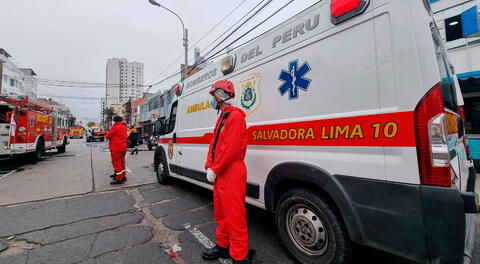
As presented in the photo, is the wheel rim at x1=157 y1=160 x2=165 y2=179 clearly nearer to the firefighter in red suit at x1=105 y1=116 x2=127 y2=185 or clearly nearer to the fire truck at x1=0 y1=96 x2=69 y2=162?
the firefighter in red suit at x1=105 y1=116 x2=127 y2=185

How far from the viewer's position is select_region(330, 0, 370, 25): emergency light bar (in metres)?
1.59

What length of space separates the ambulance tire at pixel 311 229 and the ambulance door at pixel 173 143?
2.74 metres

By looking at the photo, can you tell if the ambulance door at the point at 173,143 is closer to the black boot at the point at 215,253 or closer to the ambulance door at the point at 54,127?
the black boot at the point at 215,253

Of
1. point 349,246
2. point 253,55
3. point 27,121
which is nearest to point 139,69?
point 27,121

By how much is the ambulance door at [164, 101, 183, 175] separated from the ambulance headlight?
1.93 metres

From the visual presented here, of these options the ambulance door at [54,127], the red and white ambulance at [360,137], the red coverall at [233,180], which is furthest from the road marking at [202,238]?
the ambulance door at [54,127]

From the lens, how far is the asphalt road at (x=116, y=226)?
2256 mm

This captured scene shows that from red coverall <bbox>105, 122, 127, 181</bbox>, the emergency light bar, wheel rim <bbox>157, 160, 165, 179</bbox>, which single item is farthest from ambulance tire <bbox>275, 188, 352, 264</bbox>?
red coverall <bbox>105, 122, 127, 181</bbox>

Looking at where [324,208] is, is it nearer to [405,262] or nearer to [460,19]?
[405,262]

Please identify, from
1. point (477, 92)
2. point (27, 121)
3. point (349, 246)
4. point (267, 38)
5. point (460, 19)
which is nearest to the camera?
point (349, 246)

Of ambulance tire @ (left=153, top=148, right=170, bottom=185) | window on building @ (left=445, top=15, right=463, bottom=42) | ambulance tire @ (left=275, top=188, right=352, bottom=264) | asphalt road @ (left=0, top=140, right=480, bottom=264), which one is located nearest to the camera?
ambulance tire @ (left=275, top=188, right=352, bottom=264)

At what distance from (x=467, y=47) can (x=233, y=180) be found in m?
9.14

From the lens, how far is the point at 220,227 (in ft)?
7.19

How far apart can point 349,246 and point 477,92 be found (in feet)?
24.8
